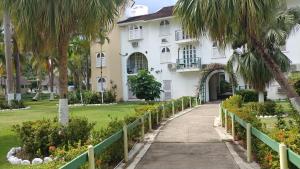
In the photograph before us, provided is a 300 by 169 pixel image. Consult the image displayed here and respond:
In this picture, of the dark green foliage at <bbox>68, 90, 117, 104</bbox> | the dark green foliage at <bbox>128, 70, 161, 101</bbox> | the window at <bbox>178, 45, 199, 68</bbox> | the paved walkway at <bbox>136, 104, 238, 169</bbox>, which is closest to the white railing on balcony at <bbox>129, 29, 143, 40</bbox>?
the window at <bbox>178, 45, 199, 68</bbox>

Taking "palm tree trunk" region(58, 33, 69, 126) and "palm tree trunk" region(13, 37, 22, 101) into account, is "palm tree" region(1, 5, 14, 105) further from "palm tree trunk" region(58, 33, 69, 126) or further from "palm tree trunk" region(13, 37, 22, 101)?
"palm tree trunk" region(58, 33, 69, 126)

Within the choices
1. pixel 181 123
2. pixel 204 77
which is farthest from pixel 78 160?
pixel 204 77

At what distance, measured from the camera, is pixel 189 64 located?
4109 cm

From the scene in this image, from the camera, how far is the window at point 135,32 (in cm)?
4466

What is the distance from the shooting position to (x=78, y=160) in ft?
20.0

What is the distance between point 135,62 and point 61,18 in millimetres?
35052

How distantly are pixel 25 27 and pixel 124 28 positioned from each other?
35086 mm

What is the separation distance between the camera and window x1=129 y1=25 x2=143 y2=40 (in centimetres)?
4466

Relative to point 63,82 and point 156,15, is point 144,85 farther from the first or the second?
point 63,82

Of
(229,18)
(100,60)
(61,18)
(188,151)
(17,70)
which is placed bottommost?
(188,151)

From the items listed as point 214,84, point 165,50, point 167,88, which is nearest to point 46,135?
point 167,88

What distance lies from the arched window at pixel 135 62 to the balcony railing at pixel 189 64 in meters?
5.03

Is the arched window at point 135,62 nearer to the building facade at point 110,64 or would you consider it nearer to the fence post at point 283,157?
the building facade at point 110,64

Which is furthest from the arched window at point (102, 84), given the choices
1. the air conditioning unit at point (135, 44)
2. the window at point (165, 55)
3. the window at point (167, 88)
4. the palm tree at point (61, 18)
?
the palm tree at point (61, 18)
